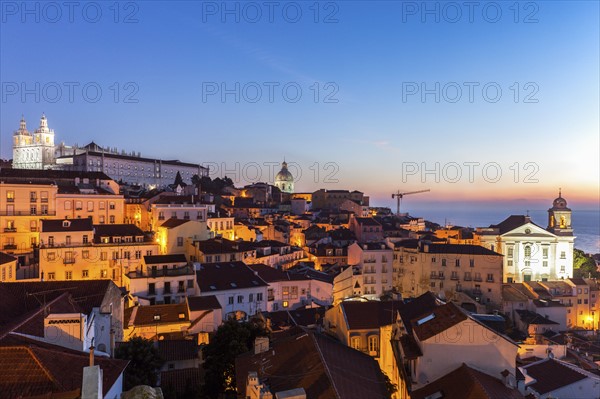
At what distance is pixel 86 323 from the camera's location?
13453mm

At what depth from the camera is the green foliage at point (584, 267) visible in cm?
5804

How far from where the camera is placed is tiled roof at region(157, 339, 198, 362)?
22.0 metres

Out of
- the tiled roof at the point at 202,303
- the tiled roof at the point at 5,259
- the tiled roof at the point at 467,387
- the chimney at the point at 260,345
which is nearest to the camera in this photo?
the tiled roof at the point at 467,387

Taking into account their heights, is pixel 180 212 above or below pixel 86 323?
above

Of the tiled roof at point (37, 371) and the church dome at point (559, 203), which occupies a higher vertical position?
the church dome at point (559, 203)

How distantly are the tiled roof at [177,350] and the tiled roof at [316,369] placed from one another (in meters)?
7.93

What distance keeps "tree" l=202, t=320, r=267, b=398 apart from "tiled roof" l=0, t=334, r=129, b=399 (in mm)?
6497

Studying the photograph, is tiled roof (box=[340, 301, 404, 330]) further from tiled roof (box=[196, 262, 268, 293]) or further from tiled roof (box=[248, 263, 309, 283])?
tiled roof (box=[248, 263, 309, 283])

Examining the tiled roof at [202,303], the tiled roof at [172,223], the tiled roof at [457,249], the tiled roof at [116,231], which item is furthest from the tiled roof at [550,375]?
the tiled roof at [116,231]

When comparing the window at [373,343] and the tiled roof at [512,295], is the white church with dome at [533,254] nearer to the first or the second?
the tiled roof at [512,295]

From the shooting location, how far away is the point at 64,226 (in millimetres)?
34344

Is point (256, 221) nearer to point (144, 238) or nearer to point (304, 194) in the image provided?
point (144, 238)

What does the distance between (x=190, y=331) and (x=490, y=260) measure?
3053 centimetres

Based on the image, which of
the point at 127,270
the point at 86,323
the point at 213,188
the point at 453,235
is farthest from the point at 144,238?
the point at 213,188
